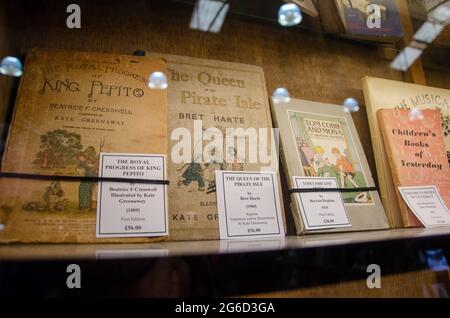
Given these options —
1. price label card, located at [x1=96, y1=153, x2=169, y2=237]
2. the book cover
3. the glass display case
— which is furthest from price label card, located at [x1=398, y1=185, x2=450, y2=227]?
price label card, located at [x1=96, y1=153, x2=169, y2=237]

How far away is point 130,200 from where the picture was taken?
0.61m

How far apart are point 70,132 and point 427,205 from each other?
0.85 metres

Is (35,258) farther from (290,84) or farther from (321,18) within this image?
(321,18)

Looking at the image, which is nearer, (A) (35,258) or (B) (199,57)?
(A) (35,258)

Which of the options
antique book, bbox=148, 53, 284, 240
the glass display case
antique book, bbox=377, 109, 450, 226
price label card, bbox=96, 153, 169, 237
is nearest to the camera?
the glass display case

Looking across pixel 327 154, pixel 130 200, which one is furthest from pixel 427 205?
pixel 130 200

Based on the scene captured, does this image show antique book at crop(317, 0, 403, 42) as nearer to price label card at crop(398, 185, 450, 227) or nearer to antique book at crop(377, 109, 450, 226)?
antique book at crop(377, 109, 450, 226)

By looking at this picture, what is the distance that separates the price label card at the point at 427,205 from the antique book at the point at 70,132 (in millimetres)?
624

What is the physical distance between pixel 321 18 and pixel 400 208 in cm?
60

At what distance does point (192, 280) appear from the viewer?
1.38 feet

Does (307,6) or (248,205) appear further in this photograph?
(307,6)

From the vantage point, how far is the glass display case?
472 millimetres

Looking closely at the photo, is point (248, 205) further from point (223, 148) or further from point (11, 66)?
point (11, 66)
